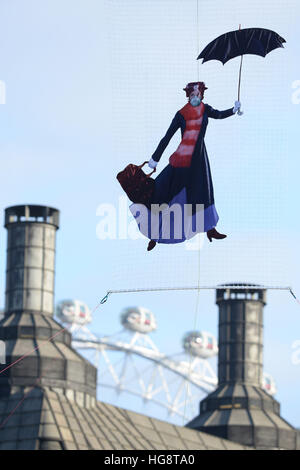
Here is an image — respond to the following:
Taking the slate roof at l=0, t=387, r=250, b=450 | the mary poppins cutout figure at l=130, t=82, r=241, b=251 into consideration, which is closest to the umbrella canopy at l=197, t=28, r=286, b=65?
the mary poppins cutout figure at l=130, t=82, r=241, b=251

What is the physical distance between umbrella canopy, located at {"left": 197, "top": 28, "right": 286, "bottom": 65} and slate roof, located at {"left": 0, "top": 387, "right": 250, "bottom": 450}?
198 ft

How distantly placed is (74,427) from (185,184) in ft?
209

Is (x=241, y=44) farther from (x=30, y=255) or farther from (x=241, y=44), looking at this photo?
(x=30, y=255)

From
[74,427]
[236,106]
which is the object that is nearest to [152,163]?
[236,106]

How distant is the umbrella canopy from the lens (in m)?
87.4

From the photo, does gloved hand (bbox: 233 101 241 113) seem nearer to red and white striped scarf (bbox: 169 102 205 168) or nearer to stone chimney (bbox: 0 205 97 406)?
red and white striped scarf (bbox: 169 102 205 168)

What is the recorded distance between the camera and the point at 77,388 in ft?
509

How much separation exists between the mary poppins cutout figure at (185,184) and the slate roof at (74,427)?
191 ft

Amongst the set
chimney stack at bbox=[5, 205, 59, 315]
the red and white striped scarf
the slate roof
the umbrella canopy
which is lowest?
the slate roof

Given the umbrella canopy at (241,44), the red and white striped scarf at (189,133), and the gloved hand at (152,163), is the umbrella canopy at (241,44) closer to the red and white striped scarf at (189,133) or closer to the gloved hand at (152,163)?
the red and white striped scarf at (189,133)

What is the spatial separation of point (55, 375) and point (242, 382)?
3506 cm

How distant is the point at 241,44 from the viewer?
87875 mm

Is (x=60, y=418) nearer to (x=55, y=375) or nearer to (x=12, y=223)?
(x=55, y=375)
